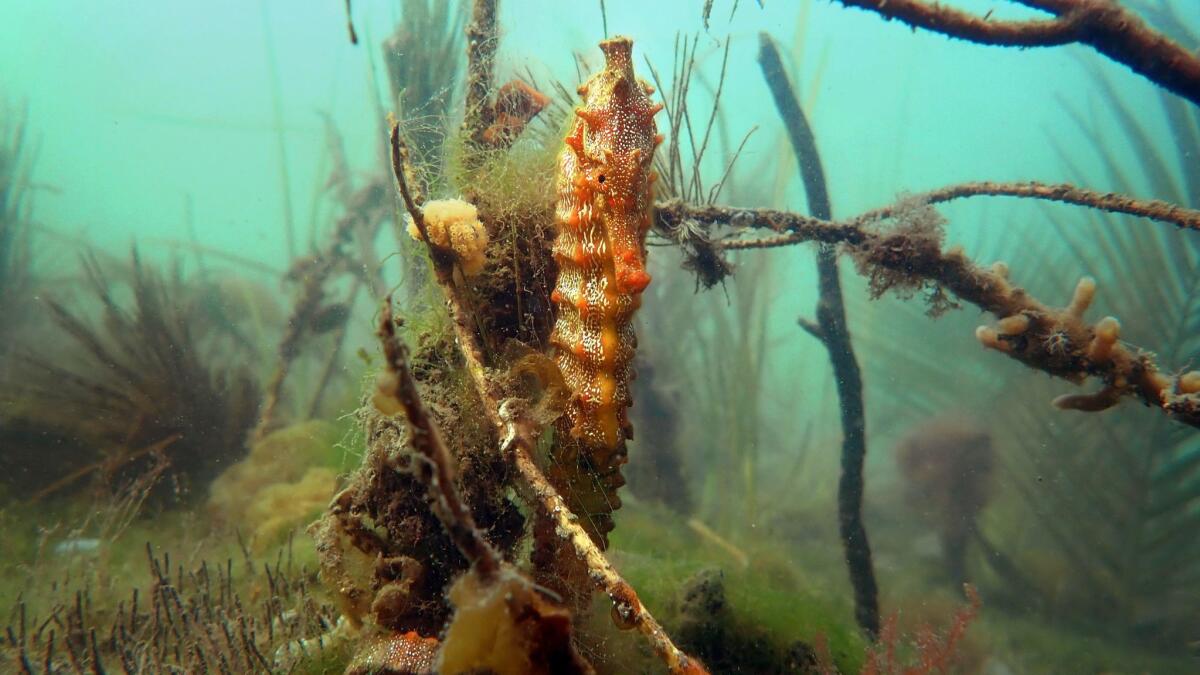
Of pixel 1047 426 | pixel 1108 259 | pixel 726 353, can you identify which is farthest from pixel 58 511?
pixel 1108 259

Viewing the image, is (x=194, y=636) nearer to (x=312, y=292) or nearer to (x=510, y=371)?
(x=510, y=371)

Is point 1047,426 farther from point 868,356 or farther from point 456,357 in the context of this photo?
point 456,357

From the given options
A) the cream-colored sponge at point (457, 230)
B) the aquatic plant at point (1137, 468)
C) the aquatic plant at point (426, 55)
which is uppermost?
the aquatic plant at point (426, 55)

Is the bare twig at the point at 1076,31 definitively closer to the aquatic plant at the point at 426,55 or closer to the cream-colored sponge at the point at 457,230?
the cream-colored sponge at the point at 457,230

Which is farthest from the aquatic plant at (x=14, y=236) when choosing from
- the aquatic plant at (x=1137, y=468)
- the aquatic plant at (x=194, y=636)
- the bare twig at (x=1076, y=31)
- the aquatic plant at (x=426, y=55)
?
the aquatic plant at (x=1137, y=468)

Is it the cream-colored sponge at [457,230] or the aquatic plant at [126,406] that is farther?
the aquatic plant at [126,406]

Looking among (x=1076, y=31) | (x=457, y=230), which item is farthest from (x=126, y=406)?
(x=1076, y=31)

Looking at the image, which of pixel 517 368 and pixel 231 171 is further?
pixel 231 171
